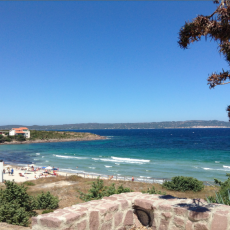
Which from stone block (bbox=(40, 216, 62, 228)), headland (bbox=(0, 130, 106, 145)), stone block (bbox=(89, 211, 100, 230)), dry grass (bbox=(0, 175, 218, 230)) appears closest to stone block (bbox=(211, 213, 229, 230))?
stone block (bbox=(89, 211, 100, 230))

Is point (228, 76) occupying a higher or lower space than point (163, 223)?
higher

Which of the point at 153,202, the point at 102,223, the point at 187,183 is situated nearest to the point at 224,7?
the point at 153,202

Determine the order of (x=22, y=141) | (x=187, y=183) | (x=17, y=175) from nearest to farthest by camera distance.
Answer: (x=187, y=183) < (x=17, y=175) < (x=22, y=141)

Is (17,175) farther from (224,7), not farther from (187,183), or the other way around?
(224,7)

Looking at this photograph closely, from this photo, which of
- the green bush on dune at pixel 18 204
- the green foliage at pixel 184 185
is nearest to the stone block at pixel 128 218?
the green bush on dune at pixel 18 204

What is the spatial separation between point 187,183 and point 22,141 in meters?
82.4

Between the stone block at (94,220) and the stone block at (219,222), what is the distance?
1.80 metres

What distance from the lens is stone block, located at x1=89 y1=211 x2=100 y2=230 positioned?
3.63m

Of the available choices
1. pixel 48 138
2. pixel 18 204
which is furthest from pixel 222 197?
pixel 48 138

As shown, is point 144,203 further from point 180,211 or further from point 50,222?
point 50,222

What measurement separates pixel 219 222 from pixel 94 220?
6.33 feet

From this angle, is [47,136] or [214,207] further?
[47,136]

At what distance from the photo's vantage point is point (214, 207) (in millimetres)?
3670

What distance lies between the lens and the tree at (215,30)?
372 cm
